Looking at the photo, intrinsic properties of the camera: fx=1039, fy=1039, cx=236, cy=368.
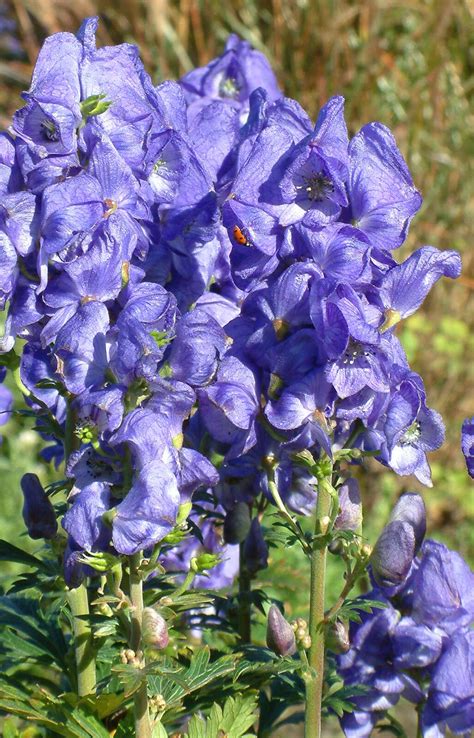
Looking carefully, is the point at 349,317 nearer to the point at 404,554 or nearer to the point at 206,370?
the point at 206,370

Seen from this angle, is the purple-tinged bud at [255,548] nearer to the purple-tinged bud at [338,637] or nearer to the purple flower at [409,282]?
the purple-tinged bud at [338,637]

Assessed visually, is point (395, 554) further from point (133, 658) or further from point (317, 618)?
point (133, 658)

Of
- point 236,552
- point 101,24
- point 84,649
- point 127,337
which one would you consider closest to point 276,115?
point 127,337

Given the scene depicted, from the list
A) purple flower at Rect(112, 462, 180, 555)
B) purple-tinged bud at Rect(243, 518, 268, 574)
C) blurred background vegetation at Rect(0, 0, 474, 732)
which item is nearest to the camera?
purple flower at Rect(112, 462, 180, 555)

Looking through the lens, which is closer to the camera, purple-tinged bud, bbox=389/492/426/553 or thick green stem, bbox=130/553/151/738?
thick green stem, bbox=130/553/151/738

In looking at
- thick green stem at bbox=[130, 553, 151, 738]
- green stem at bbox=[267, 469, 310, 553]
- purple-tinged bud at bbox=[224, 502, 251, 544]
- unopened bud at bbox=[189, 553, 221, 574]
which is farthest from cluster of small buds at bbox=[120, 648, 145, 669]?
purple-tinged bud at bbox=[224, 502, 251, 544]

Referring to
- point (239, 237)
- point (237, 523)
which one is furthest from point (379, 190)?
point (237, 523)

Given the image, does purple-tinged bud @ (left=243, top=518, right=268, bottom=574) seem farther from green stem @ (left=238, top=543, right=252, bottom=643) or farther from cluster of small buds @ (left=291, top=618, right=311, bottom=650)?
cluster of small buds @ (left=291, top=618, right=311, bottom=650)

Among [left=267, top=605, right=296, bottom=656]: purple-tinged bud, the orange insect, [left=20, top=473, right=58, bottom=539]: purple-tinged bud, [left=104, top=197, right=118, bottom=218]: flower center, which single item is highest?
[left=104, top=197, right=118, bottom=218]: flower center
